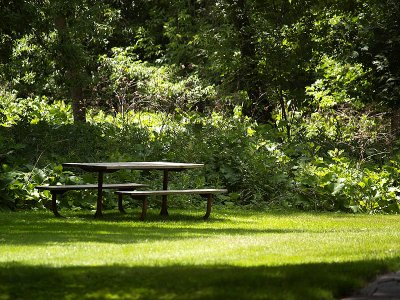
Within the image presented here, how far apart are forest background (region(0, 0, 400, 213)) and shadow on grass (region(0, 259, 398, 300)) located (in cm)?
867

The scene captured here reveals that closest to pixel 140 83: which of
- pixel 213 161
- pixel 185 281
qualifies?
pixel 213 161

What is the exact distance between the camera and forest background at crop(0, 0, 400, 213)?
1853cm

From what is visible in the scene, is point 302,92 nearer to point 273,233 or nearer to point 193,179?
point 193,179

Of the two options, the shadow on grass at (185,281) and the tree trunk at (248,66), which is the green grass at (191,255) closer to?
the shadow on grass at (185,281)

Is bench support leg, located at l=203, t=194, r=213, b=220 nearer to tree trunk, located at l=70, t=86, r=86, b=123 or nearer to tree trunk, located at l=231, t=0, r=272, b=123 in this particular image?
tree trunk, located at l=231, t=0, r=272, b=123

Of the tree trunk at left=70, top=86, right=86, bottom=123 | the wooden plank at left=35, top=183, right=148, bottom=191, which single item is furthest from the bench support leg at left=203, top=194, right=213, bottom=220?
the tree trunk at left=70, top=86, right=86, bottom=123

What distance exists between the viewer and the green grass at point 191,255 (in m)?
7.39

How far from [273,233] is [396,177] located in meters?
7.02

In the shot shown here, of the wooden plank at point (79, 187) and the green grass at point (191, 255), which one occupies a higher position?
the wooden plank at point (79, 187)

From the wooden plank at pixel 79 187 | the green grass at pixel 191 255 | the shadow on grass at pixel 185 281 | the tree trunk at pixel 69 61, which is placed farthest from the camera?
the tree trunk at pixel 69 61

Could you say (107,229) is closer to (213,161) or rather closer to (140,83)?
(213,161)

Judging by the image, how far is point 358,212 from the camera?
18.3m

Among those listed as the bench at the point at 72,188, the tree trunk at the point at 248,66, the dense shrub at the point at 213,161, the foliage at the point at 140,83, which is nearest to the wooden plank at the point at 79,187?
the bench at the point at 72,188

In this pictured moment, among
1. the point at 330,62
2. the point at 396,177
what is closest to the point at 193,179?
the point at 396,177
